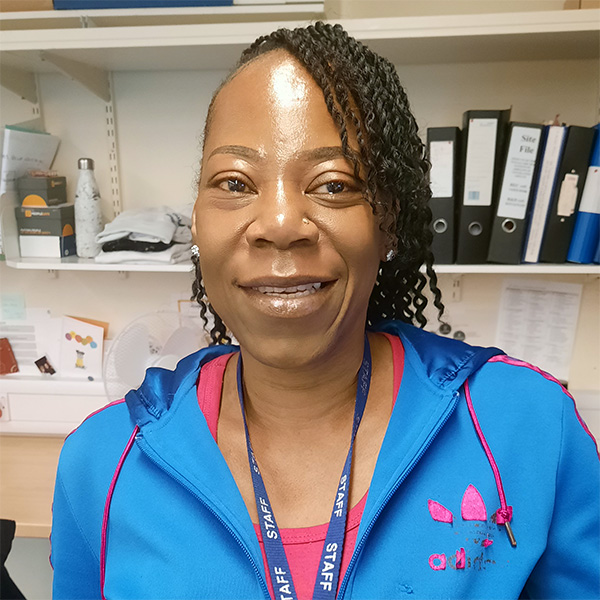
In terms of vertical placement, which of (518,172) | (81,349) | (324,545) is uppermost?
(518,172)

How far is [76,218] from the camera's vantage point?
4.91 ft

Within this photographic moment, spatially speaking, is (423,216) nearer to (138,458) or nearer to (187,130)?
(138,458)

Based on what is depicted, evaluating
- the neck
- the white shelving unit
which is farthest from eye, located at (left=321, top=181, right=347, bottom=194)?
the white shelving unit

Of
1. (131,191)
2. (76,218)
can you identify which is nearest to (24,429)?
(76,218)

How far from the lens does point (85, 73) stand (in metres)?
1.45

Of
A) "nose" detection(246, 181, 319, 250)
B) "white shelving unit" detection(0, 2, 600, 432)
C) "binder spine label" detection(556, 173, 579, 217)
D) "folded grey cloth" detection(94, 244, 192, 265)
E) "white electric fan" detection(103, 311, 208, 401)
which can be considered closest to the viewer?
"nose" detection(246, 181, 319, 250)

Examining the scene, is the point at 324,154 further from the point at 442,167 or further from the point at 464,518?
the point at 442,167

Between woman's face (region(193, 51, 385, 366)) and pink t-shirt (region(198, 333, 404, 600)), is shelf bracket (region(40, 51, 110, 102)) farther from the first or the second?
pink t-shirt (region(198, 333, 404, 600))

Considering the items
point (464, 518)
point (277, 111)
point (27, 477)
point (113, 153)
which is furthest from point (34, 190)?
point (464, 518)

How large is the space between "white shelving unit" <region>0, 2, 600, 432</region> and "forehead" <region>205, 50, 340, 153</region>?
574 mm

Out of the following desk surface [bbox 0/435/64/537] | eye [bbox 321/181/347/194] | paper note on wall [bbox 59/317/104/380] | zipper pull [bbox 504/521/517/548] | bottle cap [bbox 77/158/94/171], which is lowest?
desk surface [bbox 0/435/64/537]

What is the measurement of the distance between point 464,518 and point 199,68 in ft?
4.71

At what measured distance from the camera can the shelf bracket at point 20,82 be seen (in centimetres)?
147

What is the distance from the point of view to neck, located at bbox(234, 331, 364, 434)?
73 cm
